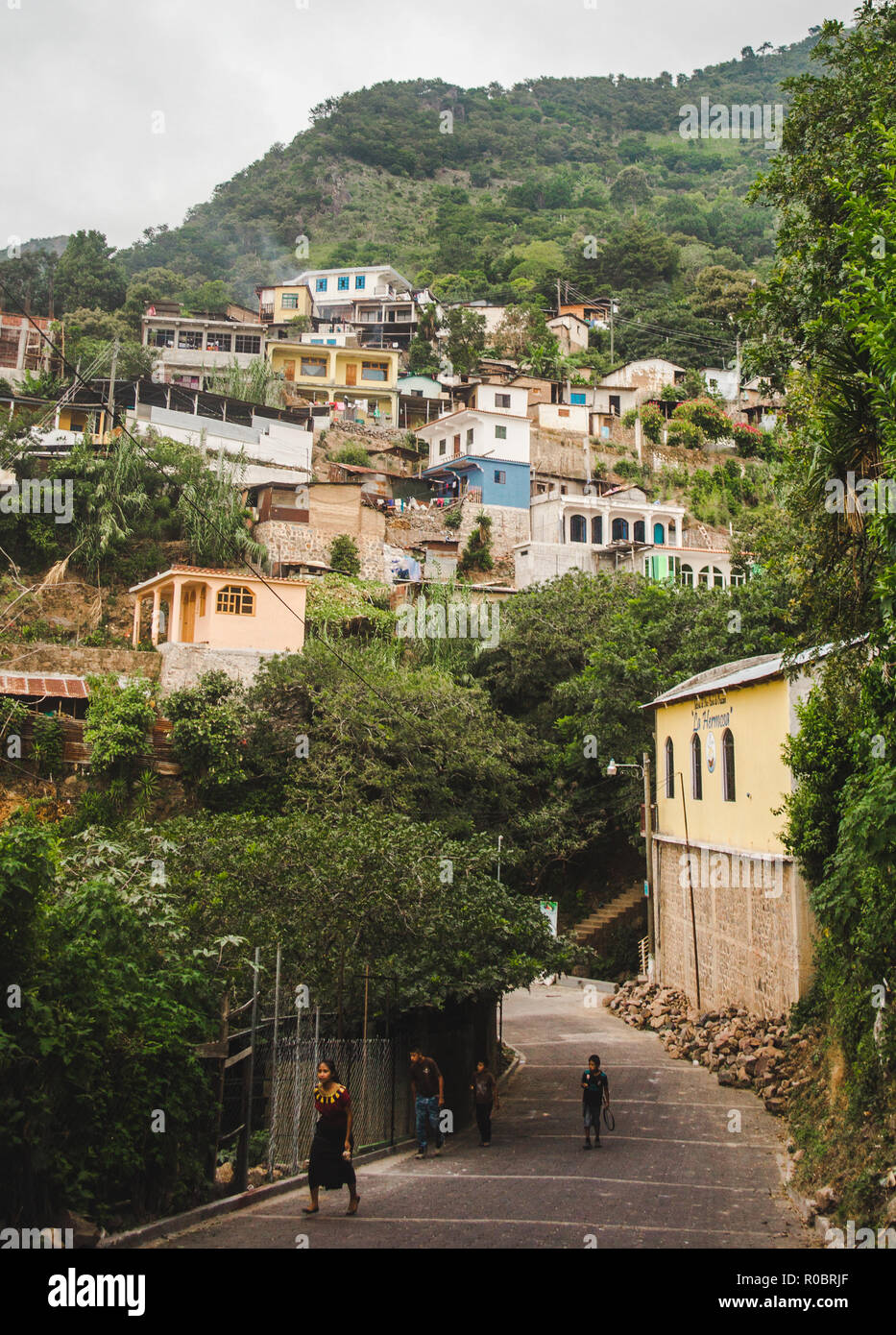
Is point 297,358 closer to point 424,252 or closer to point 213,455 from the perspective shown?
point 213,455

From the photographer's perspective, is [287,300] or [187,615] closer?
[187,615]

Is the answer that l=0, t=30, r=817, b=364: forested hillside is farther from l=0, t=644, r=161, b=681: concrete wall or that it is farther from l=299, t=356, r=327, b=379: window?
l=0, t=644, r=161, b=681: concrete wall

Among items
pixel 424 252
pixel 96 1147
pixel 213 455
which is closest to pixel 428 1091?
pixel 96 1147

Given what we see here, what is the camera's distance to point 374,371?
6706 cm

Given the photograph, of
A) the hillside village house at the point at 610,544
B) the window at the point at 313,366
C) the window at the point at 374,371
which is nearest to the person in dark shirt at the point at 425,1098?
the hillside village house at the point at 610,544

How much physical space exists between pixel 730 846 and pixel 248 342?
5403cm

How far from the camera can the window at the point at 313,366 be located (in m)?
65.7

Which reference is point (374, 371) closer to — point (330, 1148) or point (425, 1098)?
point (425, 1098)

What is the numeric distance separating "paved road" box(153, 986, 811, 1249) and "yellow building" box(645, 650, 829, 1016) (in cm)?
226

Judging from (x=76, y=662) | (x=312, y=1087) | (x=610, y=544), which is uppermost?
(x=610, y=544)

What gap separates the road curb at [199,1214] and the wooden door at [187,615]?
24079mm

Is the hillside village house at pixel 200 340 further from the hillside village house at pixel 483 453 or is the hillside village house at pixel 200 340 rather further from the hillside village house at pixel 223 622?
the hillside village house at pixel 223 622

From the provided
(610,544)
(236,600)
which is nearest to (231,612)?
(236,600)
